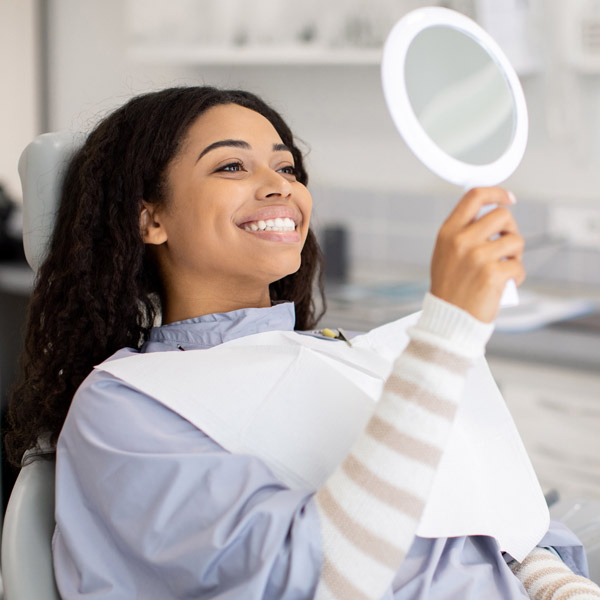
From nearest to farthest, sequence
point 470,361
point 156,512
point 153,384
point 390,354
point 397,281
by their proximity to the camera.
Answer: point 470,361 < point 156,512 < point 153,384 < point 390,354 < point 397,281

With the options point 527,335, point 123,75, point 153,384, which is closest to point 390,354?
point 153,384

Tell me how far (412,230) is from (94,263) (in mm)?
1978

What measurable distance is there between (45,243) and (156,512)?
55 cm

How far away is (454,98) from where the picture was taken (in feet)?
3.43

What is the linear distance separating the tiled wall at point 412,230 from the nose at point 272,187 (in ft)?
5.62

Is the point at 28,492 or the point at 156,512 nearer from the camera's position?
the point at 156,512

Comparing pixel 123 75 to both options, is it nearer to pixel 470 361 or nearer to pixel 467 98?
pixel 467 98

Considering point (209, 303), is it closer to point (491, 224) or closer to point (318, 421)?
point (318, 421)

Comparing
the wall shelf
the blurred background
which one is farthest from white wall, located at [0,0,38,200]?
the wall shelf

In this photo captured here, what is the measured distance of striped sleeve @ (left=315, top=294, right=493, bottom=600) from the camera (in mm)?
886

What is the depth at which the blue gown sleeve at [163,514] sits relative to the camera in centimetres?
94

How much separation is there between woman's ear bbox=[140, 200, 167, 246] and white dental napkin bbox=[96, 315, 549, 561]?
0.23m

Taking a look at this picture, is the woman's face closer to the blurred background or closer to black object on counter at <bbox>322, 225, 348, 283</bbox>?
the blurred background

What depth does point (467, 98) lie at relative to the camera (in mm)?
1055
